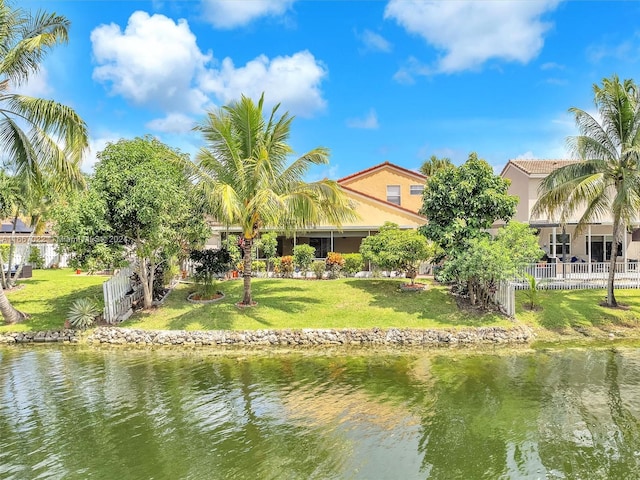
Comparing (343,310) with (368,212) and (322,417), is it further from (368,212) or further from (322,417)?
(368,212)

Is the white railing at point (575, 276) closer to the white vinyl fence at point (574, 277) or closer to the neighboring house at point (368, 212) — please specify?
the white vinyl fence at point (574, 277)

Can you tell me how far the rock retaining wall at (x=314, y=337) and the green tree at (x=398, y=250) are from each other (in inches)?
183

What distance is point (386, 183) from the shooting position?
111ft

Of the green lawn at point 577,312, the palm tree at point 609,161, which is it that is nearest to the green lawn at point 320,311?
the green lawn at point 577,312

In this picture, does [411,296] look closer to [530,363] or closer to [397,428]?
[530,363]

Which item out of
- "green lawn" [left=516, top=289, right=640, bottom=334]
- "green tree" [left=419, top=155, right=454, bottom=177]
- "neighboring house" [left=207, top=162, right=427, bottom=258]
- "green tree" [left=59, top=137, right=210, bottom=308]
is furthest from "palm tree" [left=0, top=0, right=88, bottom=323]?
"green tree" [left=419, top=155, right=454, bottom=177]

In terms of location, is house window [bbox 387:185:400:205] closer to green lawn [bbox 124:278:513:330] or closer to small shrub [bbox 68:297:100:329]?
green lawn [bbox 124:278:513:330]

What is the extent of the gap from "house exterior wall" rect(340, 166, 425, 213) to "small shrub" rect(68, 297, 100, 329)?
21.0 metres

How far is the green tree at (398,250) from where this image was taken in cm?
2070

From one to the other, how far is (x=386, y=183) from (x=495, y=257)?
1731cm

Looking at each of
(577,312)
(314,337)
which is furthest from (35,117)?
(577,312)

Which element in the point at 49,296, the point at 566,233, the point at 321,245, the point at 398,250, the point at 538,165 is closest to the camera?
the point at 398,250

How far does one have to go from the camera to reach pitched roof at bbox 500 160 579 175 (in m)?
28.2

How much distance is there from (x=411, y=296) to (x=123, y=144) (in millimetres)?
13760
